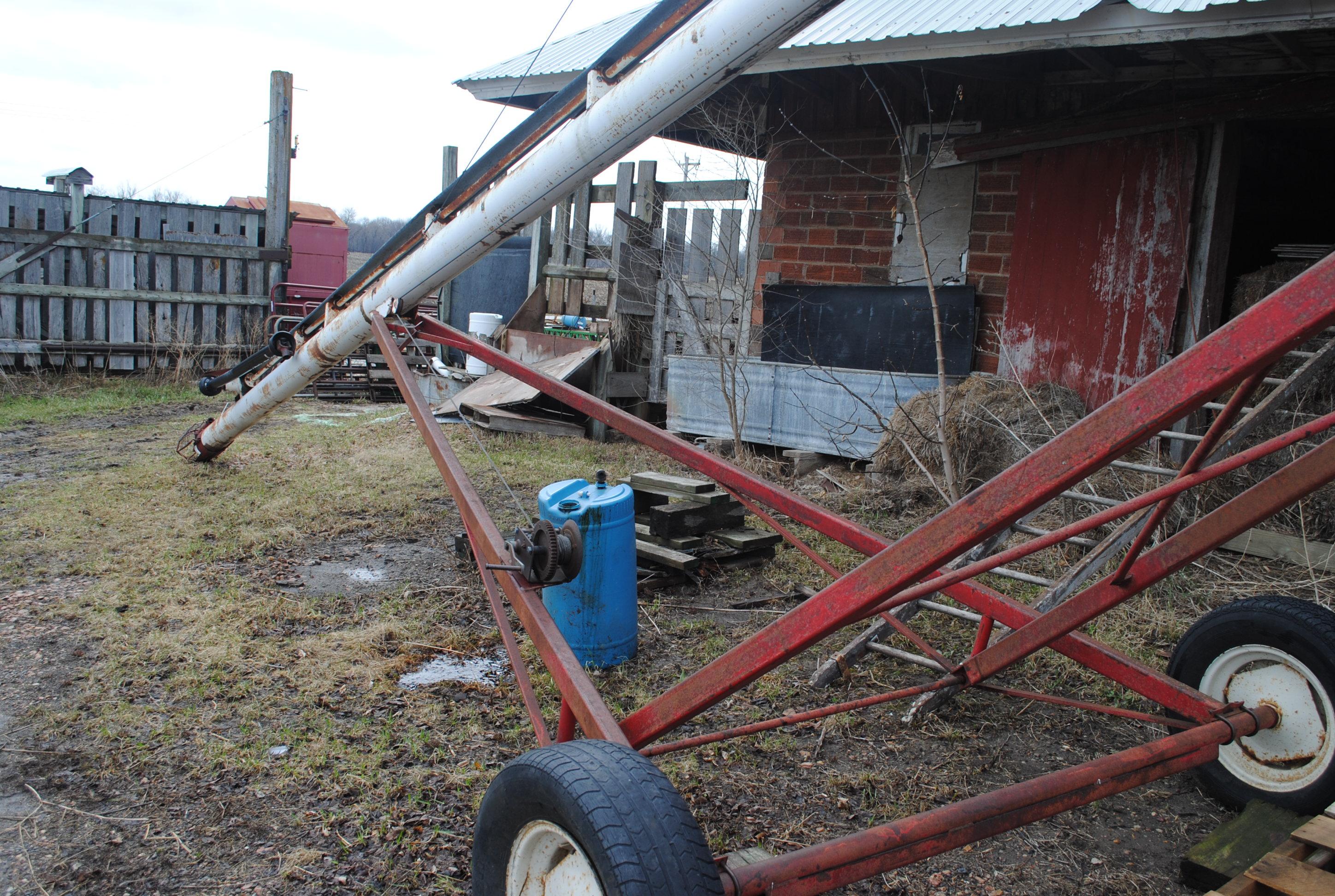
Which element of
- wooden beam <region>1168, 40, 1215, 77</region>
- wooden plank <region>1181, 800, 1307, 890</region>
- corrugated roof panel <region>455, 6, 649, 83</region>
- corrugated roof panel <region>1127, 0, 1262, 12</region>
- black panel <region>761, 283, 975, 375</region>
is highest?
corrugated roof panel <region>455, 6, 649, 83</region>

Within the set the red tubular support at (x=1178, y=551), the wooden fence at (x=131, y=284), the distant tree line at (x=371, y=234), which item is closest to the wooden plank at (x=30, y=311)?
the wooden fence at (x=131, y=284)

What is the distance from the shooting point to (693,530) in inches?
204

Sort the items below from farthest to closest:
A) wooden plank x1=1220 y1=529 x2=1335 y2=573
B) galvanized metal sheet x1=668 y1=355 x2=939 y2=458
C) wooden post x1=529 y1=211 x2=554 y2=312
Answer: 1. wooden post x1=529 y1=211 x2=554 y2=312
2. galvanized metal sheet x1=668 y1=355 x2=939 y2=458
3. wooden plank x1=1220 y1=529 x2=1335 y2=573

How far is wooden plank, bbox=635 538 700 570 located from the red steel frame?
1641 millimetres

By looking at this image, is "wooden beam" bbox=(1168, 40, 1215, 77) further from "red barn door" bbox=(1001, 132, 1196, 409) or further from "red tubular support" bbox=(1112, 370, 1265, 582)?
"red tubular support" bbox=(1112, 370, 1265, 582)

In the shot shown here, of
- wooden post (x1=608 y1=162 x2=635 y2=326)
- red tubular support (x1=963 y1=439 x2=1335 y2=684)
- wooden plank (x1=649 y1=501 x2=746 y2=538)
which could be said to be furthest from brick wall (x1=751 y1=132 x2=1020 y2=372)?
red tubular support (x1=963 y1=439 x2=1335 y2=684)

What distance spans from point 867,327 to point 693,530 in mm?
3166

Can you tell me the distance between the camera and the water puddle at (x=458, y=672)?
3719mm

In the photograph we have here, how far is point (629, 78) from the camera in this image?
9.06ft

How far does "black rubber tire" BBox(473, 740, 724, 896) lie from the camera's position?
64.6 inches

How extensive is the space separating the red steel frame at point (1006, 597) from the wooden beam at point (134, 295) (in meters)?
11.0

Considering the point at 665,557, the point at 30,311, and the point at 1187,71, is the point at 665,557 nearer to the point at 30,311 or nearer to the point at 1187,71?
the point at 1187,71

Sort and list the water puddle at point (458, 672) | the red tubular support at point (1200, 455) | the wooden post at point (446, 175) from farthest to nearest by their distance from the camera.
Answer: the wooden post at point (446, 175) → the water puddle at point (458, 672) → the red tubular support at point (1200, 455)

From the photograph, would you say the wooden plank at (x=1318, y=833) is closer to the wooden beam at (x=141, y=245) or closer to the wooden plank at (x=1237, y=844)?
the wooden plank at (x=1237, y=844)
